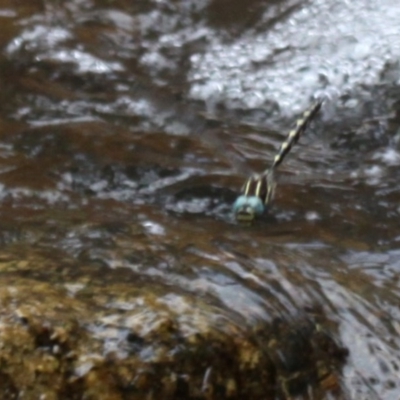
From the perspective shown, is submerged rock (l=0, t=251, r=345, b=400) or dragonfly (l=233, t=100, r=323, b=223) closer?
submerged rock (l=0, t=251, r=345, b=400)

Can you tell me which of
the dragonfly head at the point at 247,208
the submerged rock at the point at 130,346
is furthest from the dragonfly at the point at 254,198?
the submerged rock at the point at 130,346

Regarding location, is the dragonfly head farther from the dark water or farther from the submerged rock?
the submerged rock

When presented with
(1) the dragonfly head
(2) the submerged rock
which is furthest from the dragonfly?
(2) the submerged rock

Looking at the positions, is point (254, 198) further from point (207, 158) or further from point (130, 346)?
point (130, 346)

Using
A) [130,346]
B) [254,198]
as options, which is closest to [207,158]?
[254,198]

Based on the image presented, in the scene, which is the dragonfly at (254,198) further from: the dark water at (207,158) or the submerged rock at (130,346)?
the submerged rock at (130,346)

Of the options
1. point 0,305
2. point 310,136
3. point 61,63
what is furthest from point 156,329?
point 61,63
